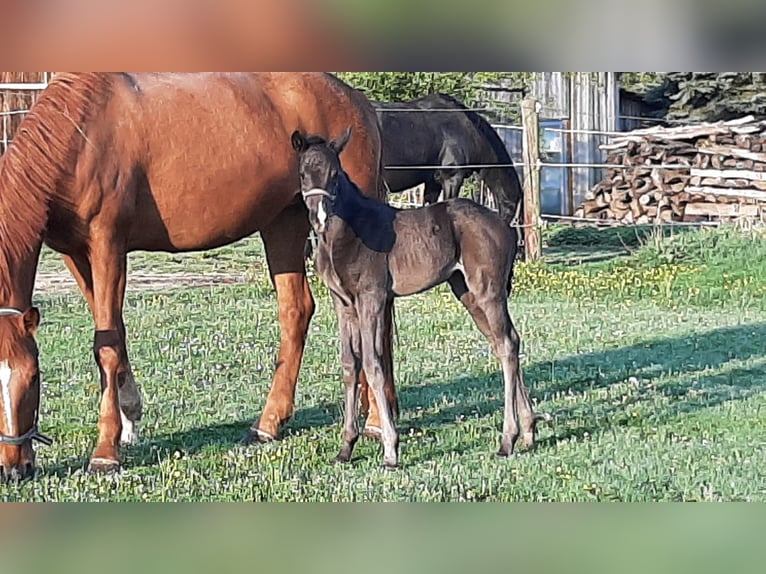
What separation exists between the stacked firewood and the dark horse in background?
46 centimetres

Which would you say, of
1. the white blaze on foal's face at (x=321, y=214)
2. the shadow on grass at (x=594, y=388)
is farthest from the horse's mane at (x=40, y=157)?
the shadow on grass at (x=594, y=388)

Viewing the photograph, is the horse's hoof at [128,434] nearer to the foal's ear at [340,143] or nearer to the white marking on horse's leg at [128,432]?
the white marking on horse's leg at [128,432]

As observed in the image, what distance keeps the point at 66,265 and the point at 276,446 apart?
1290 millimetres

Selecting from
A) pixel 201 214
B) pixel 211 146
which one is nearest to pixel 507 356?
pixel 201 214

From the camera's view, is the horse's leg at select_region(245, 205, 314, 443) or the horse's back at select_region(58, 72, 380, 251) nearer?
the horse's back at select_region(58, 72, 380, 251)

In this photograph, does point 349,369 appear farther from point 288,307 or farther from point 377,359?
point 288,307

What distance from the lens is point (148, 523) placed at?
4.96m

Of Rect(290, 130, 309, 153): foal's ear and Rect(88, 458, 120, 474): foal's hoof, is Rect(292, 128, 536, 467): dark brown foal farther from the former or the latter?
Rect(88, 458, 120, 474): foal's hoof

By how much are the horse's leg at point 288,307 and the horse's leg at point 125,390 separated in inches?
22.1

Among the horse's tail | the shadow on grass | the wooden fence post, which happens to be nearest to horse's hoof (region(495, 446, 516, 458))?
the shadow on grass

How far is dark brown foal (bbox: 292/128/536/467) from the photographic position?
5.05m

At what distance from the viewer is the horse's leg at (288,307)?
222 inches

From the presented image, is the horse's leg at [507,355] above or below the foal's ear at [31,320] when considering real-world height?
below
